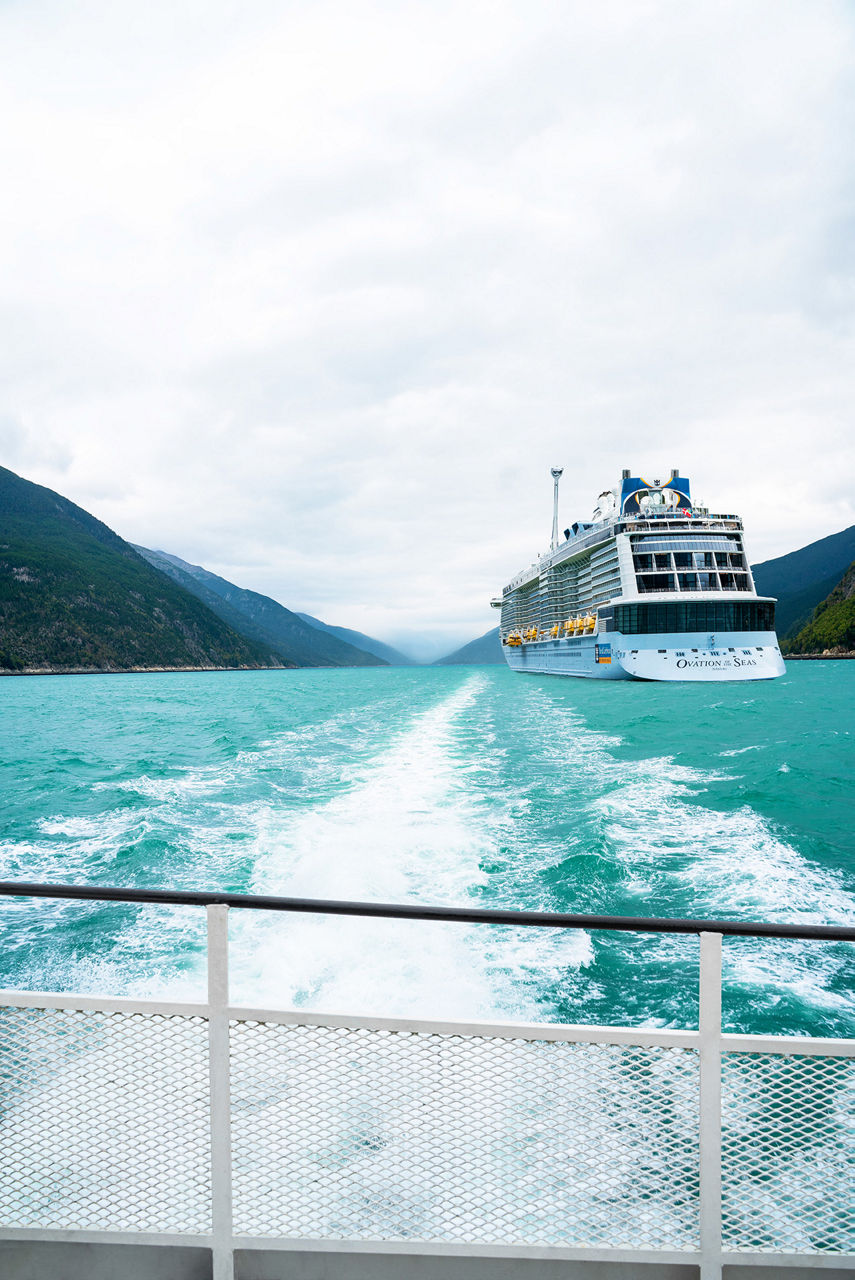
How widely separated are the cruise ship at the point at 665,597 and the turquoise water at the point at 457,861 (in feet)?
85.2

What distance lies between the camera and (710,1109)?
191 centimetres

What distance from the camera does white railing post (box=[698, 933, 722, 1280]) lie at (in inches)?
72.1

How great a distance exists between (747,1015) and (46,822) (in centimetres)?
1284

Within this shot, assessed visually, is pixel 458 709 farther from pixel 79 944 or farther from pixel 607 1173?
pixel 607 1173

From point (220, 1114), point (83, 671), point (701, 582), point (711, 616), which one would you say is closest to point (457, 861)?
point (220, 1114)

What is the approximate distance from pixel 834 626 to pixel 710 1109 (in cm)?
13470

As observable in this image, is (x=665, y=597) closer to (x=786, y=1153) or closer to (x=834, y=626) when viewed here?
(x=786, y=1153)

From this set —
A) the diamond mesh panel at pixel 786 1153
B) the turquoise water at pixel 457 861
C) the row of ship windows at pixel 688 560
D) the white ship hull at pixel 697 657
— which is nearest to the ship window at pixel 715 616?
the white ship hull at pixel 697 657

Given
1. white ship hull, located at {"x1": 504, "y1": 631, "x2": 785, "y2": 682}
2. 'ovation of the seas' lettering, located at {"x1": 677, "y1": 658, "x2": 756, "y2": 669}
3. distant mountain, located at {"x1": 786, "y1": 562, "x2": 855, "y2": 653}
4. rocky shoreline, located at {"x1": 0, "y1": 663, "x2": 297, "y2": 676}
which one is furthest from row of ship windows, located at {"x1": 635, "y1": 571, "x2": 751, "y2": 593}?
rocky shoreline, located at {"x1": 0, "y1": 663, "x2": 297, "y2": 676}

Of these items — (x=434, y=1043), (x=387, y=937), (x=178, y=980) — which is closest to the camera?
(x=434, y=1043)

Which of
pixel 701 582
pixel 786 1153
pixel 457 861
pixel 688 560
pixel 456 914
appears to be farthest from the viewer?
pixel 688 560

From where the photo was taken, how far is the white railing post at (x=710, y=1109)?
1.83m

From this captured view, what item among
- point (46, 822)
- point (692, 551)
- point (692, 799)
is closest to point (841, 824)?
point (692, 799)

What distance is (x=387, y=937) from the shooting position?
702 centimetres
